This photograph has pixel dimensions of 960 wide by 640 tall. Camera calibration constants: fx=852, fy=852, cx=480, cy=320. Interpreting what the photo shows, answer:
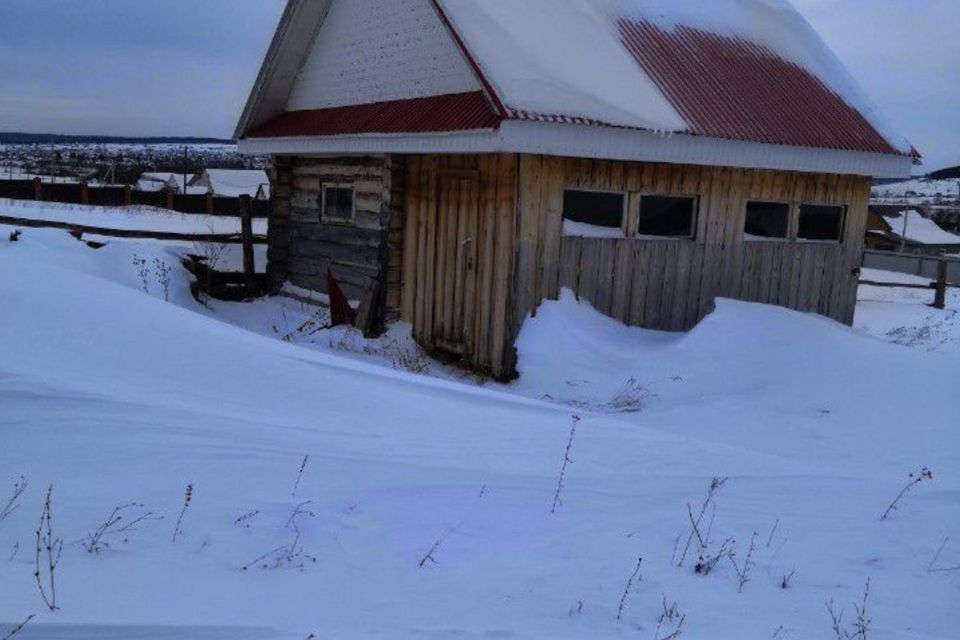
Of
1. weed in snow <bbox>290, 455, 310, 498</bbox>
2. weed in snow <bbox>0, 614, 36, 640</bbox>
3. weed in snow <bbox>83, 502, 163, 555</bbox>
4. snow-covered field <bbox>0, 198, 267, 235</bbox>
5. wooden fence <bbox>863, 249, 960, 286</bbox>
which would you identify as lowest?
weed in snow <bbox>0, 614, 36, 640</bbox>

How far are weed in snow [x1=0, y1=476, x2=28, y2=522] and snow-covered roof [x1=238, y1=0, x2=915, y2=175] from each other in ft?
20.0

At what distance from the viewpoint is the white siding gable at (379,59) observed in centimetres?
1069

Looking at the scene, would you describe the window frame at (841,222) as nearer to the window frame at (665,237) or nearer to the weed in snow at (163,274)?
the window frame at (665,237)

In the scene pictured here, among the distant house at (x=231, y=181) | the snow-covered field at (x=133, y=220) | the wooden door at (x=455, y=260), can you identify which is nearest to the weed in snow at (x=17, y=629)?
the wooden door at (x=455, y=260)

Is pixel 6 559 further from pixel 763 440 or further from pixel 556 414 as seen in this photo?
pixel 763 440

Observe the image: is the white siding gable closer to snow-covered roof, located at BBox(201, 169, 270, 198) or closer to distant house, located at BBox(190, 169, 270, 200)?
distant house, located at BBox(190, 169, 270, 200)

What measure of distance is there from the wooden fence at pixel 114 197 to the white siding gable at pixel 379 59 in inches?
1139

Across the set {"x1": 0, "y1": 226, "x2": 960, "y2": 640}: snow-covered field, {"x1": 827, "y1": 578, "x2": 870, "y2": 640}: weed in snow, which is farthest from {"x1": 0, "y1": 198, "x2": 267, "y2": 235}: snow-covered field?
{"x1": 827, "y1": 578, "x2": 870, "y2": 640}: weed in snow

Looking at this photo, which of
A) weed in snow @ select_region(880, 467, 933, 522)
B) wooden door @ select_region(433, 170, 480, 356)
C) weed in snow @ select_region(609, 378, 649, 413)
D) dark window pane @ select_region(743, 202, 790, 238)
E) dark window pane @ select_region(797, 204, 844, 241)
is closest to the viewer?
weed in snow @ select_region(880, 467, 933, 522)

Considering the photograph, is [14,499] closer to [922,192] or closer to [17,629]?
[17,629]

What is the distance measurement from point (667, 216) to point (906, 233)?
2181 inches

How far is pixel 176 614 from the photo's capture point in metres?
2.97

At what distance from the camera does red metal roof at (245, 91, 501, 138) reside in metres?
9.41

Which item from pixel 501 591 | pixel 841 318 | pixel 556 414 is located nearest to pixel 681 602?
pixel 501 591
